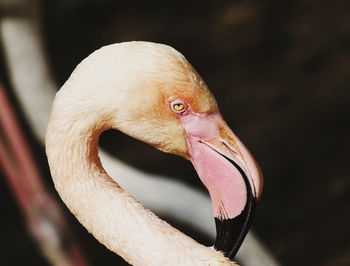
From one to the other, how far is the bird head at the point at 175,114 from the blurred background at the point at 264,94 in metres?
1.73

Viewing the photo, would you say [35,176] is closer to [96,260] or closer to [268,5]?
[96,260]

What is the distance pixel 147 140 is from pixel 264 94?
373 centimetres

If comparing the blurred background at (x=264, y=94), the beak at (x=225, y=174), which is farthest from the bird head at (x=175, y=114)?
the blurred background at (x=264, y=94)

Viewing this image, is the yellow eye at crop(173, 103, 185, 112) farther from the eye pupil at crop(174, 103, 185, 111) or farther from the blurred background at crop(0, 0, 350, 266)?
the blurred background at crop(0, 0, 350, 266)

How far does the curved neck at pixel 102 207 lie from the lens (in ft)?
5.04

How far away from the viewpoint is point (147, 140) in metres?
1.60

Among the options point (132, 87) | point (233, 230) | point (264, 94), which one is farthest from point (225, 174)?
point (264, 94)

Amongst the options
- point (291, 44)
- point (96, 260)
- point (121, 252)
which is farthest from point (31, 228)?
point (291, 44)

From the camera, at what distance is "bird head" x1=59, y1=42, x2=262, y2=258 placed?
145 cm

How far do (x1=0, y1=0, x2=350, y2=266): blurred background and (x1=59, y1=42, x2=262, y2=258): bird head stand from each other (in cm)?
173

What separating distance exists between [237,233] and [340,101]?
3750mm

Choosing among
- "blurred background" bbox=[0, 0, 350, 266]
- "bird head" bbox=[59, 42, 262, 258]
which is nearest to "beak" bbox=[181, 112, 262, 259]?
"bird head" bbox=[59, 42, 262, 258]

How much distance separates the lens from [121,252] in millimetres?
1594

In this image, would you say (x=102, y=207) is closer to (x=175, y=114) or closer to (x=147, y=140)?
(x=147, y=140)
